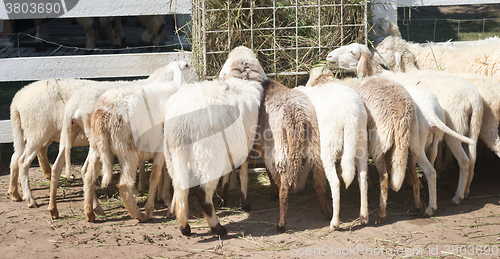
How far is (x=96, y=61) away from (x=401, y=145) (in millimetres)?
4298

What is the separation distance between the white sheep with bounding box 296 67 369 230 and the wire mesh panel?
1.68m

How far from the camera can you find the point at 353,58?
223 inches

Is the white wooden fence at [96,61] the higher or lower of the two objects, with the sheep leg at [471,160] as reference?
higher

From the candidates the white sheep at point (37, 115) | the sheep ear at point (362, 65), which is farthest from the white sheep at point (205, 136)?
the sheep ear at point (362, 65)

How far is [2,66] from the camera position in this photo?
6.30m

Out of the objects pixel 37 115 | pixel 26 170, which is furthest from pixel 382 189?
pixel 26 170

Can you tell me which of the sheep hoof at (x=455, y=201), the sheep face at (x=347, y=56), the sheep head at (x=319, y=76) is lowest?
the sheep hoof at (x=455, y=201)

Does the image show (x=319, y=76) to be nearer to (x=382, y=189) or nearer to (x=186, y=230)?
(x=382, y=189)

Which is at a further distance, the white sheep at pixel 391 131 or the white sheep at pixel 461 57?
the white sheep at pixel 461 57

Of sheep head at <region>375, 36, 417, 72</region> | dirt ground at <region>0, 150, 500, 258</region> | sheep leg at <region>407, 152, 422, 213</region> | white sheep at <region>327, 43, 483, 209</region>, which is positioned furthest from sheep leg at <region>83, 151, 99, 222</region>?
sheep head at <region>375, 36, 417, 72</region>

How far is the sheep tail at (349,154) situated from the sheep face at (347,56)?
5.44ft

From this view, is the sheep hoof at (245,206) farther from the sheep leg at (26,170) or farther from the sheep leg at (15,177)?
the sheep leg at (15,177)

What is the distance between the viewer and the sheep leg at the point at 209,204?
13.6 ft

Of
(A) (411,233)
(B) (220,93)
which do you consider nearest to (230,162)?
(B) (220,93)
